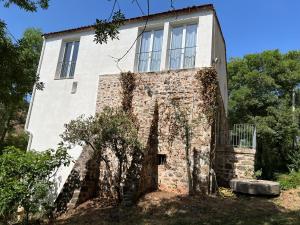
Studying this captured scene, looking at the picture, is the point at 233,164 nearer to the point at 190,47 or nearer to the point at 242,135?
the point at 242,135

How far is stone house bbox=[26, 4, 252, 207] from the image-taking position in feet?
39.8

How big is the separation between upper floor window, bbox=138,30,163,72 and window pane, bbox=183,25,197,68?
4.01 feet

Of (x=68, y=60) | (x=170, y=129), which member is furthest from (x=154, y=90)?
(x=68, y=60)

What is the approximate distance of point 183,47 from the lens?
1374 cm

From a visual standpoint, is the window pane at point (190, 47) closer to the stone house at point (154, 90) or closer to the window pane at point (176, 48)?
the stone house at point (154, 90)

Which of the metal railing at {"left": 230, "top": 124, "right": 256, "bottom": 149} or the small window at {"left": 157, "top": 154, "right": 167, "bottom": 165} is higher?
the metal railing at {"left": 230, "top": 124, "right": 256, "bottom": 149}

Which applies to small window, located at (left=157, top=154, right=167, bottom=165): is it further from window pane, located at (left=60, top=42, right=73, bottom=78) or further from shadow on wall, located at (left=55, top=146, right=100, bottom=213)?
window pane, located at (left=60, top=42, right=73, bottom=78)

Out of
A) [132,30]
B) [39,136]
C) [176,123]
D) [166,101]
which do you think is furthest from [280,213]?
[39,136]

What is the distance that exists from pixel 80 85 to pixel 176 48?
486 cm

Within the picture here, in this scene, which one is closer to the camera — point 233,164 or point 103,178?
point 103,178

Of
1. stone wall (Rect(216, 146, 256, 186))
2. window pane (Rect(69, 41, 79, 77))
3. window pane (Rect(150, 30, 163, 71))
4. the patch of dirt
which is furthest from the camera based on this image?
window pane (Rect(69, 41, 79, 77))

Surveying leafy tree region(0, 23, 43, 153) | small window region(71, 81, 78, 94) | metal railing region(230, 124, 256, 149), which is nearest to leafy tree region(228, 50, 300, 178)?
metal railing region(230, 124, 256, 149)

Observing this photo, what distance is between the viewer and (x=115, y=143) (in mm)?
10547

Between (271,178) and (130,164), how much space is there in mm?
9994
